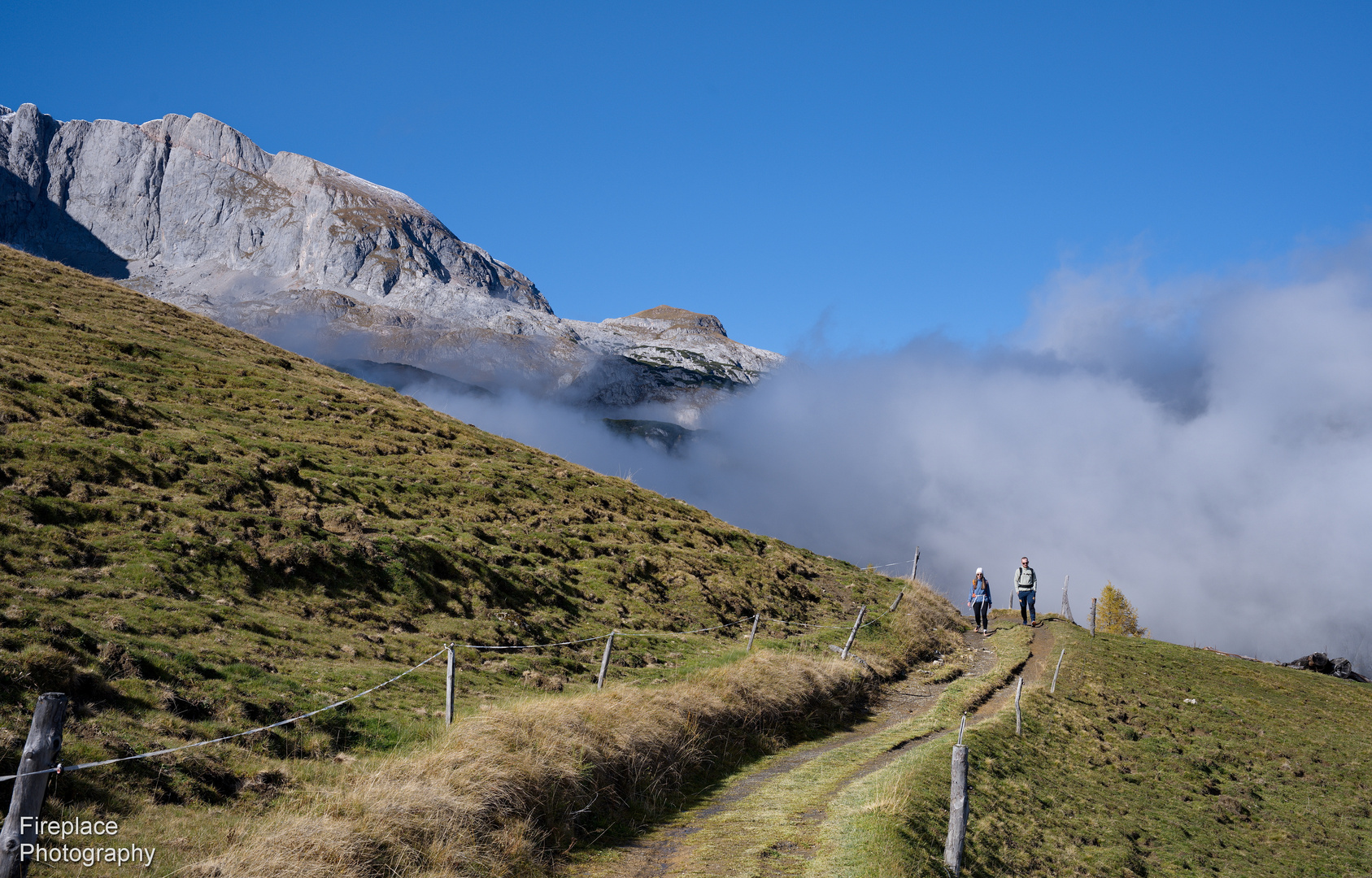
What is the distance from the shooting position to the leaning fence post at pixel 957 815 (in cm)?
1298

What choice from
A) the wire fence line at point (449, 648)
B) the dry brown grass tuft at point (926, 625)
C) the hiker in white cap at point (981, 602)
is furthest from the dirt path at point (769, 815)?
the hiker in white cap at point (981, 602)

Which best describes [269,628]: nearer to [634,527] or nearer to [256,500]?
[256,500]

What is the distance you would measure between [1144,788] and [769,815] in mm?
13644

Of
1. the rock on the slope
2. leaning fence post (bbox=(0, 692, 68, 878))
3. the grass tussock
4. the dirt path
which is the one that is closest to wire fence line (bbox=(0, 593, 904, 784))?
leaning fence post (bbox=(0, 692, 68, 878))

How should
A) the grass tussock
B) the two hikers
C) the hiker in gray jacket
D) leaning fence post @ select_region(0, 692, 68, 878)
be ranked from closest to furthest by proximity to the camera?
leaning fence post @ select_region(0, 692, 68, 878) → the grass tussock → the hiker in gray jacket → the two hikers

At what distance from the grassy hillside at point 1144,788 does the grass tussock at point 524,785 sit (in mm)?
4227

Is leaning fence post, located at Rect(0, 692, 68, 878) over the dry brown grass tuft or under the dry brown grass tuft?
under

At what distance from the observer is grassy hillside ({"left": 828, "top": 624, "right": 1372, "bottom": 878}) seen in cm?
1605

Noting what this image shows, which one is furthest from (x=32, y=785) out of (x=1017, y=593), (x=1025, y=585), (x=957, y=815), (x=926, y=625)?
(x=1017, y=593)

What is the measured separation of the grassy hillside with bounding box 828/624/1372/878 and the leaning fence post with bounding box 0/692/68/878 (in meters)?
10.9

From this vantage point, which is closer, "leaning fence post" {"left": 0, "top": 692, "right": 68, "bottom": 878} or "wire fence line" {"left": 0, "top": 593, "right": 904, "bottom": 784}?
"leaning fence post" {"left": 0, "top": 692, "right": 68, "bottom": 878}

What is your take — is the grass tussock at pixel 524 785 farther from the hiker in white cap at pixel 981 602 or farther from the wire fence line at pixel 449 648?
the hiker in white cap at pixel 981 602

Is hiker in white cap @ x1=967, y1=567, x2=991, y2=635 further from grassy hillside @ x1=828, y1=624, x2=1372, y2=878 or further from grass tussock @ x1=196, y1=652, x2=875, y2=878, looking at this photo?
grass tussock @ x1=196, y1=652, x2=875, y2=878

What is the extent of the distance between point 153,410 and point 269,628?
1656cm
